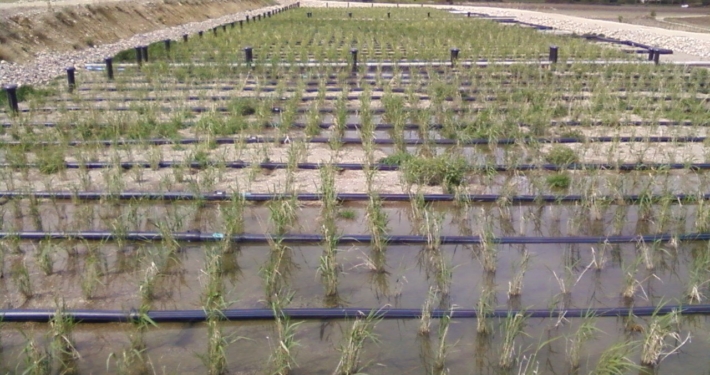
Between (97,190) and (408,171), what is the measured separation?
2677mm

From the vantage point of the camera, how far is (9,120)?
7.57m

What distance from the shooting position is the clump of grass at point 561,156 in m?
6.10

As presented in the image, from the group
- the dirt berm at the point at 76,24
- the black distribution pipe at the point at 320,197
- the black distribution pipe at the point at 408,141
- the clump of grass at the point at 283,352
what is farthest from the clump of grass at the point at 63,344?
the dirt berm at the point at 76,24

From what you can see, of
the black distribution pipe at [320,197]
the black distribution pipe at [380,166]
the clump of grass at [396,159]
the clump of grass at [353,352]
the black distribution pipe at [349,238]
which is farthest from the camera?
the clump of grass at [396,159]

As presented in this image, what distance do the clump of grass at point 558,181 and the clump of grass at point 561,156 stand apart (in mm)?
469

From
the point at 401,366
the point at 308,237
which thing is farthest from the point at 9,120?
the point at 401,366

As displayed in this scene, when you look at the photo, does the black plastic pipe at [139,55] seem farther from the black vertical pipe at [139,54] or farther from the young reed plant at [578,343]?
the young reed plant at [578,343]

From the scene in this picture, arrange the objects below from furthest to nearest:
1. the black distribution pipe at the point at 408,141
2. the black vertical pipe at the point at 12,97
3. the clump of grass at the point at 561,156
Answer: the black vertical pipe at the point at 12,97 → the black distribution pipe at the point at 408,141 → the clump of grass at the point at 561,156

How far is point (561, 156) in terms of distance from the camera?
612 centimetres

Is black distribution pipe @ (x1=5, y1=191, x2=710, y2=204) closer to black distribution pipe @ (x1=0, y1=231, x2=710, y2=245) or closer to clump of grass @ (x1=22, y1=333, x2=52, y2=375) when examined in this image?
black distribution pipe @ (x1=0, y1=231, x2=710, y2=245)

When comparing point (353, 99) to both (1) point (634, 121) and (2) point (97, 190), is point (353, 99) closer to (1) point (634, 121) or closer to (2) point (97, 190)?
(1) point (634, 121)

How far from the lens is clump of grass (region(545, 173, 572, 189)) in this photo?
220 inches

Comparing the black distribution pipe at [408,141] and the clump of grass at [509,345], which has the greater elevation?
the black distribution pipe at [408,141]

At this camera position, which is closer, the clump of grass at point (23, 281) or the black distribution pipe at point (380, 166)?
the clump of grass at point (23, 281)
